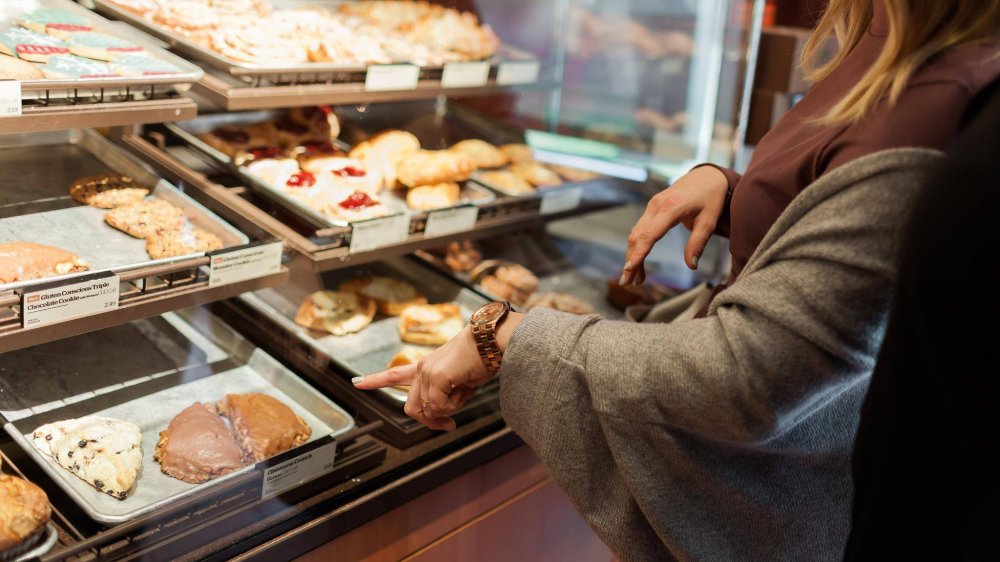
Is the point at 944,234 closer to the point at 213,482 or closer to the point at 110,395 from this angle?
the point at 213,482

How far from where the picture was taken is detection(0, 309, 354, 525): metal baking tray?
1.43 metres

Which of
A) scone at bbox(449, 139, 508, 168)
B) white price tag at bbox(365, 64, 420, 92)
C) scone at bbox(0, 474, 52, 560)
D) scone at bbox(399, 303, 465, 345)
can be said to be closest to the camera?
scone at bbox(0, 474, 52, 560)

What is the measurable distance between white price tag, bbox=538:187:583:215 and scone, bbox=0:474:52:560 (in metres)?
1.47

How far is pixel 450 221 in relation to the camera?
2109 mm

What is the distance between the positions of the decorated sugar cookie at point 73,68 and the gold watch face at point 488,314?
81 cm

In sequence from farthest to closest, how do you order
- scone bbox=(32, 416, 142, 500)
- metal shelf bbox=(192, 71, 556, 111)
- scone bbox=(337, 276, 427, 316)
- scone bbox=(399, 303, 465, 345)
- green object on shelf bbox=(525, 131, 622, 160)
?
1. green object on shelf bbox=(525, 131, 622, 160)
2. scone bbox=(337, 276, 427, 316)
3. scone bbox=(399, 303, 465, 345)
4. metal shelf bbox=(192, 71, 556, 111)
5. scone bbox=(32, 416, 142, 500)

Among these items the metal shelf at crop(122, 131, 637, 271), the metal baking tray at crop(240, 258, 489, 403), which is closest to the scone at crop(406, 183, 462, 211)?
the metal shelf at crop(122, 131, 637, 271)

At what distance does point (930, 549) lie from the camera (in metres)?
0.95

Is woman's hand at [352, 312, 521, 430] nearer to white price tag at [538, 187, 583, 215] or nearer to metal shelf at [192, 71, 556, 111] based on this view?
metal shelf at [192, 71, 556, 111]

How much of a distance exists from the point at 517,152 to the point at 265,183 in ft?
3.09

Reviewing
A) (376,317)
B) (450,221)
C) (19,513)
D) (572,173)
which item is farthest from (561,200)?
(19,513)

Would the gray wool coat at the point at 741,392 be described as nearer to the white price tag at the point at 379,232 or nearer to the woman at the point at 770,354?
the woman at the point at 770,354

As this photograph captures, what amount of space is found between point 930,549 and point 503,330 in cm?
62

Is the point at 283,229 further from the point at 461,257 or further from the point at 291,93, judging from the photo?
the point at 461,257
